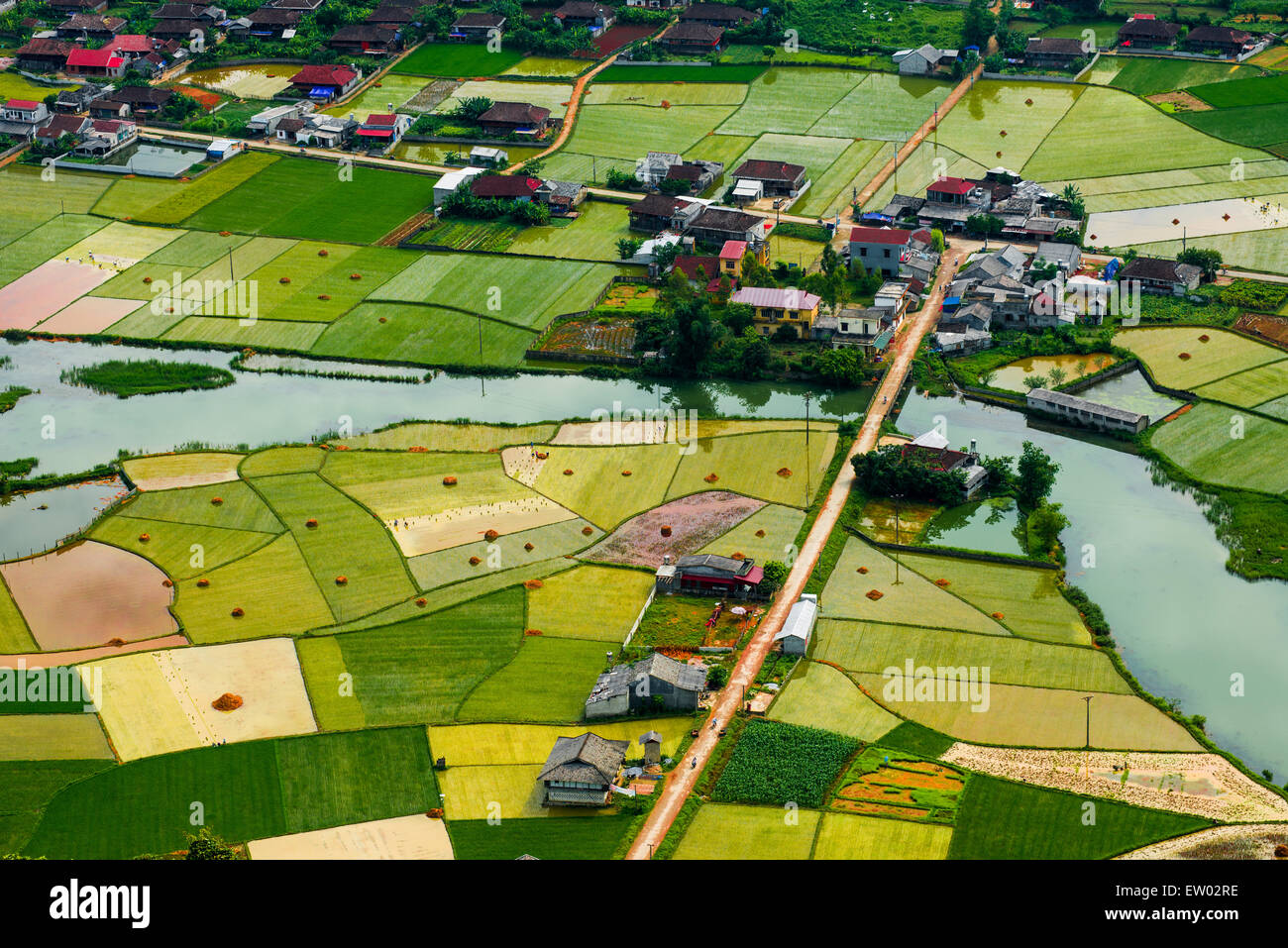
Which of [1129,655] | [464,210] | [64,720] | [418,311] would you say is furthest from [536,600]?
[464,210]

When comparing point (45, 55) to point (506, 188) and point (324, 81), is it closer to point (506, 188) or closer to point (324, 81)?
point (324, 81)

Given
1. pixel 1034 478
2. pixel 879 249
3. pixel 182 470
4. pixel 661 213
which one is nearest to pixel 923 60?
pixel 661 213

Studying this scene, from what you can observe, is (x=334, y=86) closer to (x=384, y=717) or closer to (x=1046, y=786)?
(x=384, y=717)

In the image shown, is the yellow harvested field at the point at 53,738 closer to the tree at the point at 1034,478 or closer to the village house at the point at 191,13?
the tree at the point at 1034,478

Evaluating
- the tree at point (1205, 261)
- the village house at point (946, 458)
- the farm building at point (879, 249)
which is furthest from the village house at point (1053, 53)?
the village house at point (946, 458)

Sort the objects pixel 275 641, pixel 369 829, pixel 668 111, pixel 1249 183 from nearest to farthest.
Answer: pixel 369 829 → pixel 275 641 → pixel 1249 183 → pixel 668 111
